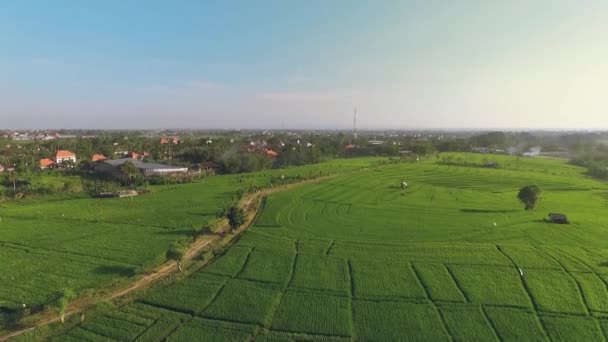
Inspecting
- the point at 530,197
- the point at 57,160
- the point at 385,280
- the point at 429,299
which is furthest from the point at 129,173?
the point at 530,197

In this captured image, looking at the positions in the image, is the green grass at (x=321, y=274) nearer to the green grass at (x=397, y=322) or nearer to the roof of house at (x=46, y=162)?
the green grass at (x=397, y=322)

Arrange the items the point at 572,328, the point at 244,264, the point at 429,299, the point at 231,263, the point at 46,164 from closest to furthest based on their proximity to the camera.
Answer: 1. the point at 572,328
2. the point at 429,299
3. the point at 244,264
4. the point at 231,263
5. the point at 46,164

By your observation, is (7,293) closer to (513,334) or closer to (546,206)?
(513,334)

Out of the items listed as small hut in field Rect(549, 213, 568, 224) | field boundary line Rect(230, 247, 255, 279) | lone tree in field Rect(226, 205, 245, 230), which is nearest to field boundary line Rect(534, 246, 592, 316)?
small hut in field Rect(549, 213, 568, 224)

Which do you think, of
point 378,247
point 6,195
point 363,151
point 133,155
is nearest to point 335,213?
point 378,247

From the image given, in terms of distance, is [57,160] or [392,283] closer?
[392,283]

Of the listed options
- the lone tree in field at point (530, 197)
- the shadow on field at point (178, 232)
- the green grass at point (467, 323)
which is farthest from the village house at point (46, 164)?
the lone tree in field at point (530, 197)

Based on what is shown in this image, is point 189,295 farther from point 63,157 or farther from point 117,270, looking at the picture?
point 63,157
